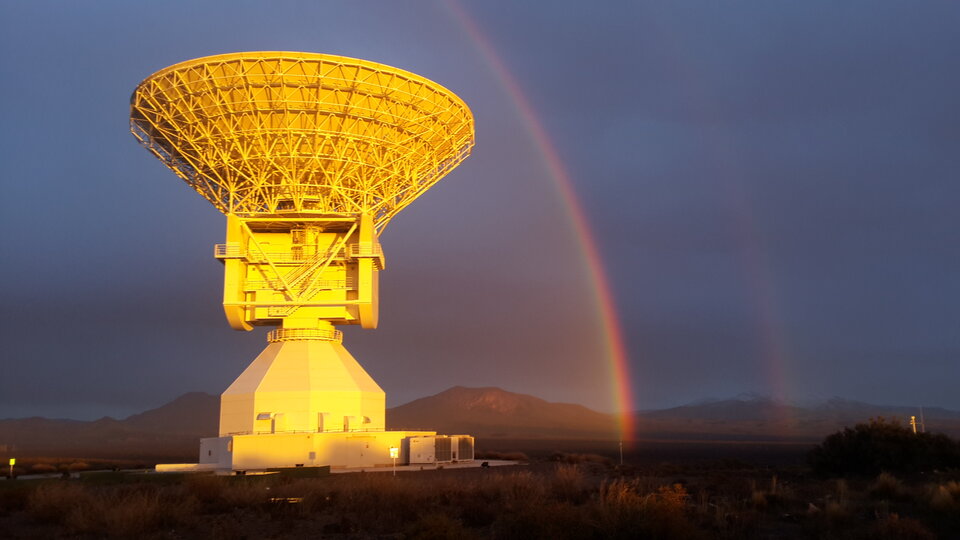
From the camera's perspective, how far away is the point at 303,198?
37.7m

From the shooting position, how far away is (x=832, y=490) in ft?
71.8

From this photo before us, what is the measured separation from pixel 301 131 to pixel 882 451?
24136 mm

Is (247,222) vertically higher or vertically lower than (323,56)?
lower

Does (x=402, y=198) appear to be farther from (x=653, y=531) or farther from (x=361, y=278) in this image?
(x=653, y=531)

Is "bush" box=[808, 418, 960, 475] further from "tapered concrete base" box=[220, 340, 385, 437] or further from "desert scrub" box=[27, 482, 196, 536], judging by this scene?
"desert scrub" box=[27, 482, 196, 536]

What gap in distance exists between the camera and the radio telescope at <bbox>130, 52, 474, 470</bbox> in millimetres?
34250

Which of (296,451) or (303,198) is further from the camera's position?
(303,198)

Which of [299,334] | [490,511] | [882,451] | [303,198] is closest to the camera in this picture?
[490,511]

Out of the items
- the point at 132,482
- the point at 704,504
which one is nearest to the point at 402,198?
the point at 132,482

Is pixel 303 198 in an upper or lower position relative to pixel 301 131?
lower

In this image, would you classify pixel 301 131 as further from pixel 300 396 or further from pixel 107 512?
pixel 107 512

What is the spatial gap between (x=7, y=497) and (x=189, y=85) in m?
17.9

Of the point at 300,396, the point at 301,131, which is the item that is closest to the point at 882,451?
the point at 300,396

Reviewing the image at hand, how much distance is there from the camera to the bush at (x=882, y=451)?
90.8 feet
